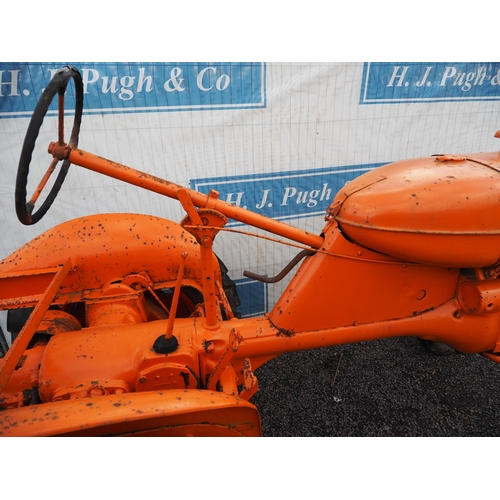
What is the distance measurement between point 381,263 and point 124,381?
127 centimetres

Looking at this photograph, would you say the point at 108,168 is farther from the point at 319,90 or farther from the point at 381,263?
the point at 319,90

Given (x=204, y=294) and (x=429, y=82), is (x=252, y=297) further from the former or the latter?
(x=429, y=82)

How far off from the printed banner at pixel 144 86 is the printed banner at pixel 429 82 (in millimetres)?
922

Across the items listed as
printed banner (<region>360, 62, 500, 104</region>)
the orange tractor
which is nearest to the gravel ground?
the orange tractor

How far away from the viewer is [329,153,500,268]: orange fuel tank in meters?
1.37

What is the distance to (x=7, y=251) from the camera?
2.60 m

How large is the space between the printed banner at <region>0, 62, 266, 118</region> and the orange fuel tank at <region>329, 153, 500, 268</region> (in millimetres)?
1442

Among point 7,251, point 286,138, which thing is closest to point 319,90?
point 286,138

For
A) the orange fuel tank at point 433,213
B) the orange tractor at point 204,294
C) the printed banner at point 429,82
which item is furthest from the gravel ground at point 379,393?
the printed banner at point 429,82

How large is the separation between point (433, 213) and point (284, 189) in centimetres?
161

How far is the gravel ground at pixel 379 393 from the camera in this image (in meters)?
2.08

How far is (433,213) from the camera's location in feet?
4.48

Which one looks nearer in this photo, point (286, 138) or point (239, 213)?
point (239, 213)

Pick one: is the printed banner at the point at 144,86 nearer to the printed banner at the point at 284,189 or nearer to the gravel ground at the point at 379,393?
the printed banner at the point at 284,189
